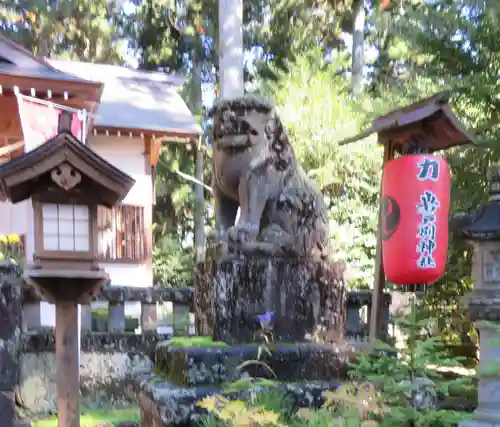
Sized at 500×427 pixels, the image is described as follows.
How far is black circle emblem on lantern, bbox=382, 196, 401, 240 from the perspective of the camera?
456cm

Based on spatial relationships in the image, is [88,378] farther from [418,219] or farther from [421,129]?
[421,129]

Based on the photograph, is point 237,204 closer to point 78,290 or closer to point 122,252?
point 78,290

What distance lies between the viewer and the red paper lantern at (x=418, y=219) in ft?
14.6

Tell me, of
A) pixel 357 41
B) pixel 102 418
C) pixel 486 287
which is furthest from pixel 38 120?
pixel 357 41

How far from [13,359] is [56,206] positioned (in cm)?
167

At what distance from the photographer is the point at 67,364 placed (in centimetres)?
404

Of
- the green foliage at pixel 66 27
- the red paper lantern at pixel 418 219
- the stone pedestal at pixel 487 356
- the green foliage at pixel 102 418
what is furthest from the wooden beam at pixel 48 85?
the green foliage at pixel 66 27

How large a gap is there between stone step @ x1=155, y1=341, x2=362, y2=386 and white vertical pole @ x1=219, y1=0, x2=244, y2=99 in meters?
6.17

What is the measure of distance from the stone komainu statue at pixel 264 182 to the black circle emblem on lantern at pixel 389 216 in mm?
563

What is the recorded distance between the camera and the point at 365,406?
3.28 m

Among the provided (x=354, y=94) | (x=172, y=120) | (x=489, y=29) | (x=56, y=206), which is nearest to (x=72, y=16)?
(x=172, y=120)

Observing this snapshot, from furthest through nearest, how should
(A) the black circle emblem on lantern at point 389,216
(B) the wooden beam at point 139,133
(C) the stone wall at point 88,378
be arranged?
(B) the wooden beam at point 139,133, (C) the stone wall at point 88,378, (A) the black circle emblem on lantern at point 389,216

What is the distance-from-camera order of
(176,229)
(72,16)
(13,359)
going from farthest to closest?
(176,229)
(72,16)
(13,359)

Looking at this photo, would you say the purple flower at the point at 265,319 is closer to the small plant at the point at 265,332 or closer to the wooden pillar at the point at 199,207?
the small plant at the point at 265,332
